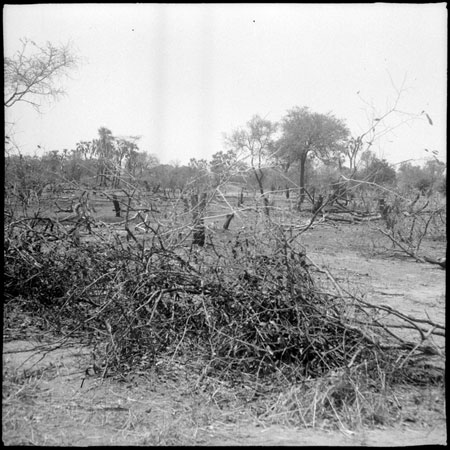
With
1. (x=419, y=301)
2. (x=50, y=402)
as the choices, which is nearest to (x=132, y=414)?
(x=50, y=402)

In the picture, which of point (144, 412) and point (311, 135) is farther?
point (311, 135)

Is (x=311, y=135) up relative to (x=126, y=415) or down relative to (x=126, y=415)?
up

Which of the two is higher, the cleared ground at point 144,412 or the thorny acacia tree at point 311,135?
the thorny acacia tree at point 311,135

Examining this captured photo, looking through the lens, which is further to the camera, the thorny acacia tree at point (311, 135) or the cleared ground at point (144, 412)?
the thorny acacia tree at point (311, 135)

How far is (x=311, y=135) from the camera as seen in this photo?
30.2 metres

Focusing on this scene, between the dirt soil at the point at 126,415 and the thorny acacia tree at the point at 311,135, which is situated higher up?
the thorny acacia tree at the point at 311,135

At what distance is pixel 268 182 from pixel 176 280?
1360 inches

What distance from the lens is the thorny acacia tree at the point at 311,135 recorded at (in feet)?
98.1

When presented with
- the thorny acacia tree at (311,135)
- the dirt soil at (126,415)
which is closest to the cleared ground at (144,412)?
the dirt soil at (126,415)

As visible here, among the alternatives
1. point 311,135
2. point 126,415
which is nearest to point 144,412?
point 126,415

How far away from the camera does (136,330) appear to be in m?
4.35

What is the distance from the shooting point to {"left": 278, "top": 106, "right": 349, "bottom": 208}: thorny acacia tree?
29.9 metres

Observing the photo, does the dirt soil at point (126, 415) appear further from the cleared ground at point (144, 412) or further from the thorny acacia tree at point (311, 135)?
the thorny acacia tree at point (311, 135)

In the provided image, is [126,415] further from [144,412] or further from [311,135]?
[311,135]
